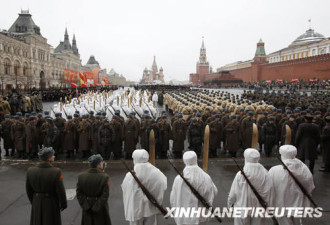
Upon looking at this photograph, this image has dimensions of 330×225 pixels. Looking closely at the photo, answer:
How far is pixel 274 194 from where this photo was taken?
3775 millimetres

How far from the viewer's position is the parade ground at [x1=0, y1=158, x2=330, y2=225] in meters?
4.76

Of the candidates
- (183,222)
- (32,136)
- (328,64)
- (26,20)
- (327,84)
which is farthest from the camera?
(26,20)

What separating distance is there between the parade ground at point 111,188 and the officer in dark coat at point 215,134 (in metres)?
0.48

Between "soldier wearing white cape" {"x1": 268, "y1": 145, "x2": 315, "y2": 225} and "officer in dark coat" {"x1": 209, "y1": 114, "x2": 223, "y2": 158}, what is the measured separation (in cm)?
483

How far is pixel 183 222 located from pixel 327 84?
136ft

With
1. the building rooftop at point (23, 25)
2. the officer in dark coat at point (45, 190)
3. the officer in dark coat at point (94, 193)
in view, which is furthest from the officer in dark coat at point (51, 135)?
the building rooftop at point (23, 25)

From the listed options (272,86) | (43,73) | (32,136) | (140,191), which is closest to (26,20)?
(43,73)

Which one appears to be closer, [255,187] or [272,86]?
[255,187]

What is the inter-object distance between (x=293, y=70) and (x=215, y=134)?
51814mm

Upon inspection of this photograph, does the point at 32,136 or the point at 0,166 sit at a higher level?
the point at 32,136

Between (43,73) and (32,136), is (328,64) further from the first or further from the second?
(43,73)

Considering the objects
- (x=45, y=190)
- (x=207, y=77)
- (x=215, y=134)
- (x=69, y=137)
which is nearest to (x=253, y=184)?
(x=45, y=190)

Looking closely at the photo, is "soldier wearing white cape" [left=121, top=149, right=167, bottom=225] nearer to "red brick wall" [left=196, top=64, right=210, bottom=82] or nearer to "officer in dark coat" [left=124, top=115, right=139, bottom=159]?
"officer in dark coat" [left=124, top=115, right=139, bottom=159]

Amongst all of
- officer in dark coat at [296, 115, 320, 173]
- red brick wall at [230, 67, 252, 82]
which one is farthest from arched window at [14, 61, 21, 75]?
red brick wall at [230, 67, 252, 82]
